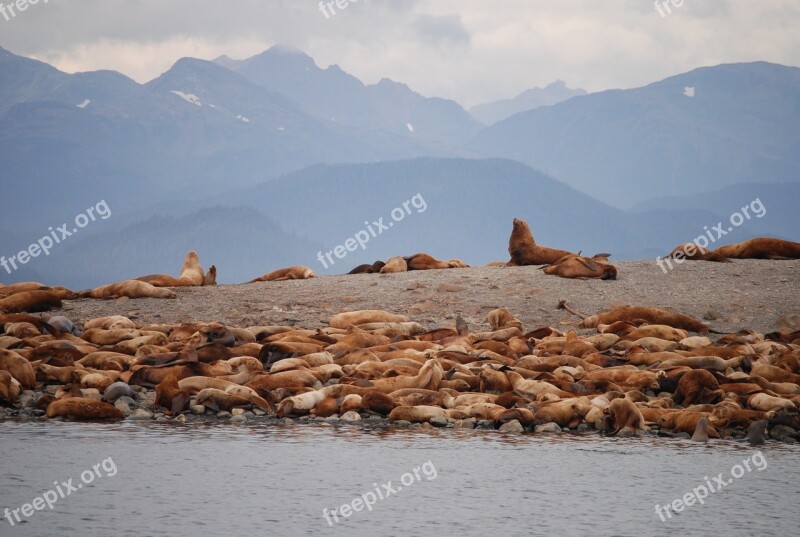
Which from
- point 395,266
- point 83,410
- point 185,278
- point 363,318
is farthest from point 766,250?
point 83,410

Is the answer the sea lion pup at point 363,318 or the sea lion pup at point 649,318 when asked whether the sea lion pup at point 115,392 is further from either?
the sea lion pup at point 649,318

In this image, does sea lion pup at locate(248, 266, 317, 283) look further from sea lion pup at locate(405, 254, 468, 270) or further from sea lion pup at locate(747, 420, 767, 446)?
sea lion pup at locate(747, 420, 767, 446)

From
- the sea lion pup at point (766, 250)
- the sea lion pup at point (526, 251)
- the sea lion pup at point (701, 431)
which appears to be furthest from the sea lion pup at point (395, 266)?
the sea lion pup at point (701, 431)

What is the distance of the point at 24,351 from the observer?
635 inches

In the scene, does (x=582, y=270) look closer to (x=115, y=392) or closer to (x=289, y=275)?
(x=289, y=275)

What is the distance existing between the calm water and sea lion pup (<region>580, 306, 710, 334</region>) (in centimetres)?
770

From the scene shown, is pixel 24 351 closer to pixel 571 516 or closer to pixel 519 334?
pixel 519 334

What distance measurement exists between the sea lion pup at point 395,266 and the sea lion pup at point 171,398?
39.3 ft

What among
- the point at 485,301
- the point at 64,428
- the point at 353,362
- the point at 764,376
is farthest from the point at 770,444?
the point at 485,301

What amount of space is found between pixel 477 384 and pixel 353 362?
2.23 meters

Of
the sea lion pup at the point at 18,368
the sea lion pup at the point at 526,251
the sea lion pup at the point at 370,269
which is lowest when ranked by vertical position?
the sea lion pup at the point at 18,368

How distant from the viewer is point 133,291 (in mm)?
23578

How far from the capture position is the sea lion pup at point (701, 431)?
12336 millimetres

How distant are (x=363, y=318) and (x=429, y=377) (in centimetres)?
584
